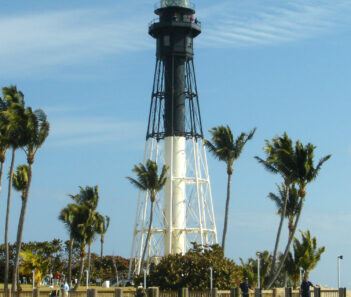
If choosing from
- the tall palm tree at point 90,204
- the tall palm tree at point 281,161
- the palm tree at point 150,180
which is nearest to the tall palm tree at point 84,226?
the tall palm tree at point 90,204

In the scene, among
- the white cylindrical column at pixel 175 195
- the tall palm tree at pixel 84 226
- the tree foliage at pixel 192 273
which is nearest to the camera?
the tree foliage at pixel 192 273

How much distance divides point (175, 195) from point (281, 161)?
58.9 ft

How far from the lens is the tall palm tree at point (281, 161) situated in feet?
196

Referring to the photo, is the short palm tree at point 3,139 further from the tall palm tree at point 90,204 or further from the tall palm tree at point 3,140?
the tall palm tree at point 90,204

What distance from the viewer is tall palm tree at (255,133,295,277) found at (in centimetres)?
5984

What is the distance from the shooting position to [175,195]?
248 ft

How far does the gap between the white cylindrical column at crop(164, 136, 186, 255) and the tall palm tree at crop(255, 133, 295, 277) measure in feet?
43.8

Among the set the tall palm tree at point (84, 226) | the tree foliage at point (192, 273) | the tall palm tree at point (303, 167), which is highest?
the tall palm tree at point (303, 167)

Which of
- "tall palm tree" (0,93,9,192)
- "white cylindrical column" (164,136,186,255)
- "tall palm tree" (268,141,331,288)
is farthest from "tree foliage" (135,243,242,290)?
"white cylindrical column" (164,136,186,255)

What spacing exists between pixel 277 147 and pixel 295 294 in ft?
73.4

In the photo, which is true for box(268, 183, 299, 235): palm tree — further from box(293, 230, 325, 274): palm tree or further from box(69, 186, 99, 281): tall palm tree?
box(69, 186, 99, 281): tall palm tree

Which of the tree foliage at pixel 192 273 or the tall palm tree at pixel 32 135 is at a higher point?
the tall palm tree at pixel 32 135

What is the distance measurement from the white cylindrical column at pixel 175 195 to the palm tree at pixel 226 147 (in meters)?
8.33

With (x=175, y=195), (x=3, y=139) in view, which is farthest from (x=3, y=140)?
(x=175, y=195)
